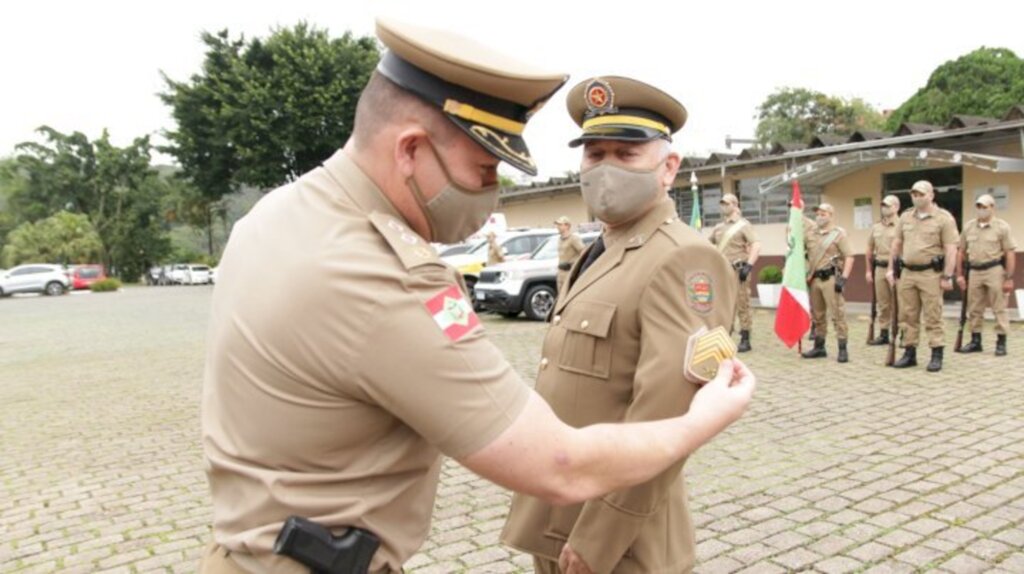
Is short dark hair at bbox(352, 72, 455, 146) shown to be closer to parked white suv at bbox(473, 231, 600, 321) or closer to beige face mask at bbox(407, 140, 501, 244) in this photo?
beige face mask at bbox(407, 140, 501, 244)

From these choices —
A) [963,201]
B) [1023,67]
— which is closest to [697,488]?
[963,201]

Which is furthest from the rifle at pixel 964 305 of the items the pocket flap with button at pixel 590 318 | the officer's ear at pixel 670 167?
the pocket flap with button at pixel 590 318

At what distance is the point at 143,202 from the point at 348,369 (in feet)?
226

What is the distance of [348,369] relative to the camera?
111 cm

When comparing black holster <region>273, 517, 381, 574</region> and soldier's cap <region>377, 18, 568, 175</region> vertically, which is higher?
soldier's cap <region>377, 18, 568, 175</region>

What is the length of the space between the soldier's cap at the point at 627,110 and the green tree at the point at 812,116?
167ft

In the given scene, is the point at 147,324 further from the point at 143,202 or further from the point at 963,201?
the point at 143,202

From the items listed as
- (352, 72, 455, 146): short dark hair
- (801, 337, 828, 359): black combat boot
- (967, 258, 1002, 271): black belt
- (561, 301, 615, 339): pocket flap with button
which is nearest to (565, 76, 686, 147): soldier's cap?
(561, 301, 615, 339): pocket flap with button

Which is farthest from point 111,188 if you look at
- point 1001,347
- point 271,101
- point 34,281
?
point 1001,347

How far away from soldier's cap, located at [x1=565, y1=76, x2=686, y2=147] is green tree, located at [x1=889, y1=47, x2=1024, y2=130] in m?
37.1

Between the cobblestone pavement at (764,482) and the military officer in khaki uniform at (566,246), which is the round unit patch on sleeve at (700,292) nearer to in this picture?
the cobblestone pavement at (764,482)

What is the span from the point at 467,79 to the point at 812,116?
54.7 meters

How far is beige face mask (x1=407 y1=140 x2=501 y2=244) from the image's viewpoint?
1.28 m

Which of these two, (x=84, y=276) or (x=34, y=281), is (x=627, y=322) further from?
(x=84, y=276)
